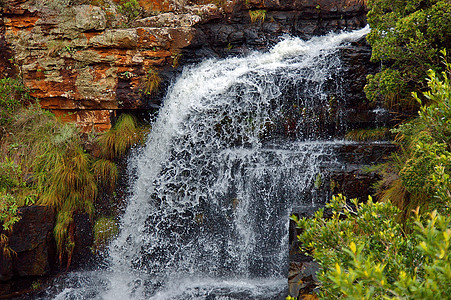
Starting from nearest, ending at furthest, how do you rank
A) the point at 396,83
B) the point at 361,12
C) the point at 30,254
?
the point at 396,83 < the point at 30,254 < the point at 361,12

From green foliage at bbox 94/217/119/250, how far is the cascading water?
0.16 metres

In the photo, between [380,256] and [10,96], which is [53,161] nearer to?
[10,96]

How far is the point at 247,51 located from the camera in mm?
8516

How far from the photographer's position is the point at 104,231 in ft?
21.2

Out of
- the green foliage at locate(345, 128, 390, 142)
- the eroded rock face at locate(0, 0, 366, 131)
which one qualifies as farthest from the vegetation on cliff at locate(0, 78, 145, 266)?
the green foliage at locate(345, 128, 390, 142)

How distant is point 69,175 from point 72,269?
1.69 metres

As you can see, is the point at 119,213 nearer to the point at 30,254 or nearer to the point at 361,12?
the point at 30,254

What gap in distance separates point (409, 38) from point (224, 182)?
360cm

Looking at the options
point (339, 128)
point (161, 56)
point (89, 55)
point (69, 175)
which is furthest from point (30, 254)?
point (339, 128)

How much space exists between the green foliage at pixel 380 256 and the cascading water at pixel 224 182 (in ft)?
9.50

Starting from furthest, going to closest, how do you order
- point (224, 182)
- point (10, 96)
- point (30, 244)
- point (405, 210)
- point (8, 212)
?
point (10, 96)
point (224, 182)
point (30, 244)
point (8, 212)
point (405, 210)

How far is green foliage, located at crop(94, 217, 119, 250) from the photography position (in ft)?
21.1

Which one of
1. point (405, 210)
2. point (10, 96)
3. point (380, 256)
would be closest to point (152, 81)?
point (10, 96)

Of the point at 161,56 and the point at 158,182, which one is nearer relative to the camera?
the point at 158,182
